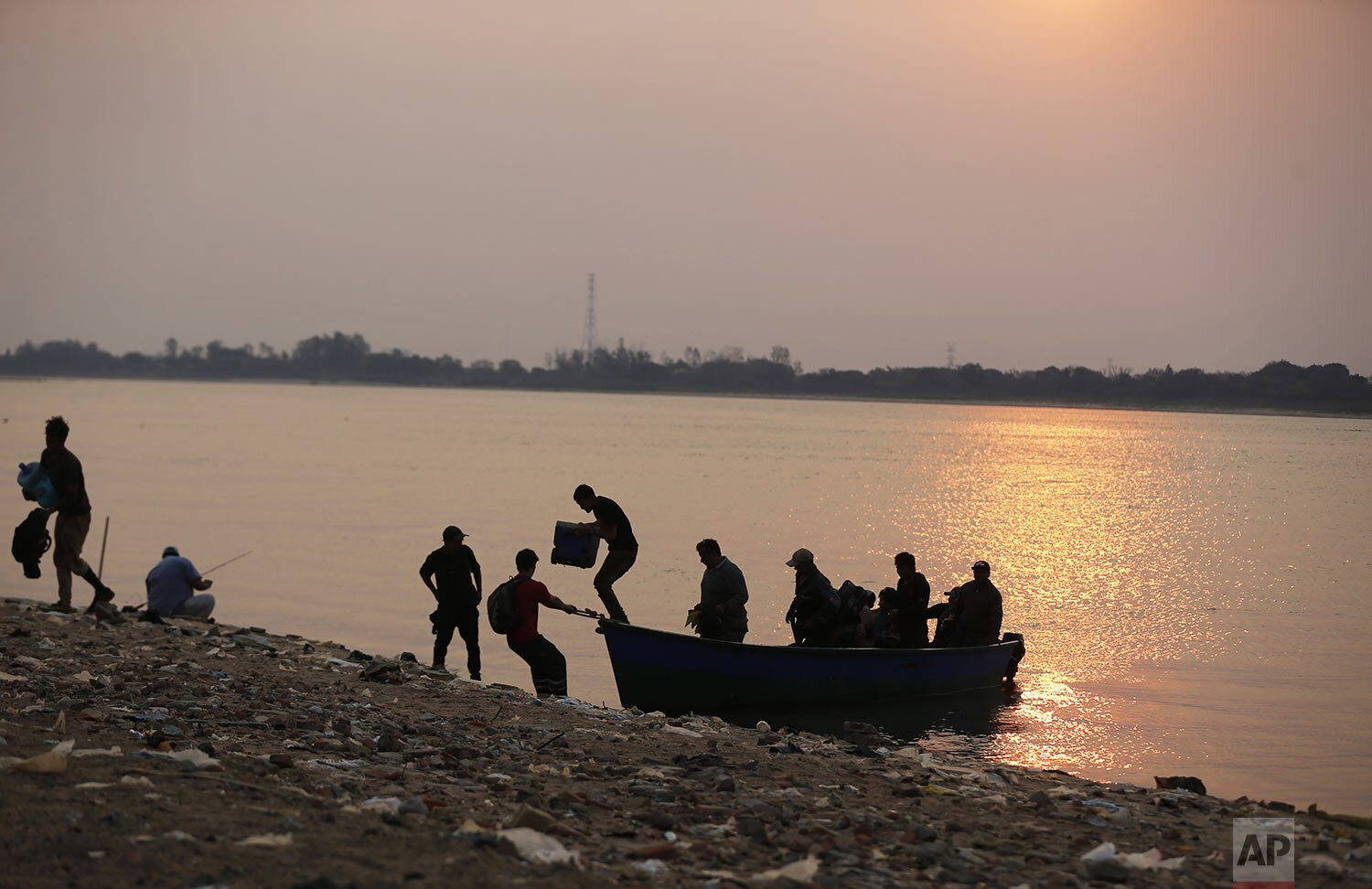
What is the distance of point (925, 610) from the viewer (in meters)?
15.4

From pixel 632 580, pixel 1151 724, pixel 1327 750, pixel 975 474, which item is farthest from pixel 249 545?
pixel 975 474

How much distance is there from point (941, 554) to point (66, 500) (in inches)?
936

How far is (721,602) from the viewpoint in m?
14.1

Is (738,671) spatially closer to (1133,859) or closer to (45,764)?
(1133,859)

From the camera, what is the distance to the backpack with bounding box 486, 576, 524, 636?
41.2 ft

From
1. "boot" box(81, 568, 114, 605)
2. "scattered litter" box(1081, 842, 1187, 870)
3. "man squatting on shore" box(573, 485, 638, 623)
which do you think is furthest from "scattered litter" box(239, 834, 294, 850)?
"boot" box(81, 568, 114, 605)

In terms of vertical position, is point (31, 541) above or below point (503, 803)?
above

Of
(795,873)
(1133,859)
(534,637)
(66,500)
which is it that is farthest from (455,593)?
(1133,859)

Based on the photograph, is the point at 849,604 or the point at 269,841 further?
A: the point at 849,604

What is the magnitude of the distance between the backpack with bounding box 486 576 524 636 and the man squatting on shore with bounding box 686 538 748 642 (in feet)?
7.59

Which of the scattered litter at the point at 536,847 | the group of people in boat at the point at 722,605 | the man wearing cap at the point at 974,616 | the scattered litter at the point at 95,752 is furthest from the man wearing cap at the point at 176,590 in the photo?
the scattered litter at the point at 536,847

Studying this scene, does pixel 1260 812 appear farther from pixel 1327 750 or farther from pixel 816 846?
pixel 1327 750

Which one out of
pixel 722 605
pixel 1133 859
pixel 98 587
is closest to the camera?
pixel 1133 859

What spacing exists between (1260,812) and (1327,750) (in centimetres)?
518
